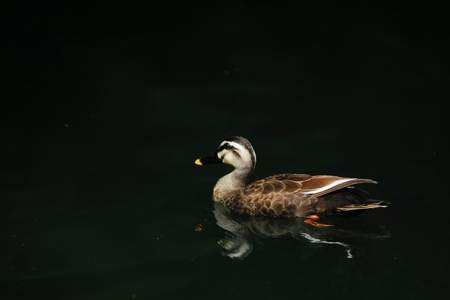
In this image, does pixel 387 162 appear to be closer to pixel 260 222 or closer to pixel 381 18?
pixel 260 222

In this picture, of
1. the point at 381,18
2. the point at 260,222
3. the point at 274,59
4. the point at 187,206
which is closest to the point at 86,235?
the point at 187,206

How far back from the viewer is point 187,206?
756cm

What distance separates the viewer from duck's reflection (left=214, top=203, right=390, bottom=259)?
695 cm

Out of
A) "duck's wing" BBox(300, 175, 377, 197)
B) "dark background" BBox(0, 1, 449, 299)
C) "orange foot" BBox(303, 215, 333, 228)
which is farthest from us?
"orange foot" BBox(303, 215, 333, 228)

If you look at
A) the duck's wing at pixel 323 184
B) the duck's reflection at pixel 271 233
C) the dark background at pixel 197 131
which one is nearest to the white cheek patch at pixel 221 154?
the dark background at pixel 197 131

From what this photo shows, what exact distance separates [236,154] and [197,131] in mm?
1222

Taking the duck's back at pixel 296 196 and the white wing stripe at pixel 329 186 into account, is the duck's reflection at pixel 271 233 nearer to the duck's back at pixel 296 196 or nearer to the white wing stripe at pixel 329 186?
the duck's back at pixel 296 196

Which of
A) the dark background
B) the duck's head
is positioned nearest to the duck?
the duck's head

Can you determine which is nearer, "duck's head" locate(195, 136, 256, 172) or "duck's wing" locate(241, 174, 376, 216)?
"duck's wing" locate(241, 174, 376, 216)

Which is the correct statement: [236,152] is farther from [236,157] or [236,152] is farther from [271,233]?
[271,233]

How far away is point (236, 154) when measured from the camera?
7.80 meters

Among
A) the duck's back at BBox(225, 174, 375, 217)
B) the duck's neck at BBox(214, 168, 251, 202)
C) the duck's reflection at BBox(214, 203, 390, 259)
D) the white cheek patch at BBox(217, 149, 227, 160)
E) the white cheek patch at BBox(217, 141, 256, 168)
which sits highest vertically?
the white cheek patch at BBox(217, 149, 227, 160)

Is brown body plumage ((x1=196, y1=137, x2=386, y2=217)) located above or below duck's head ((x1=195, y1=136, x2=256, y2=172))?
below

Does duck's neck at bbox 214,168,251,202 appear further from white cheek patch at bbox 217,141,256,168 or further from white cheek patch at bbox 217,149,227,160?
white cheek patch at bbox 217,149,227,160
